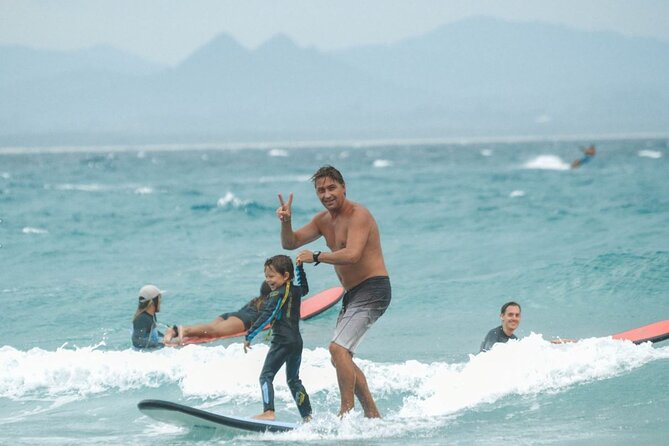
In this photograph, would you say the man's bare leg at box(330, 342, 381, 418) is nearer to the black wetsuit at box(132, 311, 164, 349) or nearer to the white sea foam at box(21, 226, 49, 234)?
the black wetsuit at box(132, 311, 164, 349)

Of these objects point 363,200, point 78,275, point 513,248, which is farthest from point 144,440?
point 363,200

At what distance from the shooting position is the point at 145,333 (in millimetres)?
10180

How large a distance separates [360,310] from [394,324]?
19.3 ft

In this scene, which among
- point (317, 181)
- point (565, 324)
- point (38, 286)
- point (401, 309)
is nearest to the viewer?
point (317, 181)

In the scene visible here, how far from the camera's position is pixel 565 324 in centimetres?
1260

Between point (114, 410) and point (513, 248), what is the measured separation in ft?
41.5

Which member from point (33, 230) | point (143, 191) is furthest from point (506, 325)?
point (143, 191)

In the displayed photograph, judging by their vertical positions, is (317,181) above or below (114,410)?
above

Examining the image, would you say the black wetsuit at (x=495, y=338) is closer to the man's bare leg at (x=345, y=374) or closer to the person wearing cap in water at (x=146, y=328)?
the man's bare leg at (x=345, y=374)

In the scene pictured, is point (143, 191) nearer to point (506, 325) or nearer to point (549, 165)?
point (549, 165)

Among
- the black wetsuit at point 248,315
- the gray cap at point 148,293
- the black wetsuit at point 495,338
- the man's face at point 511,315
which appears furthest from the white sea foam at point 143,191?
the man's face at point 511,315

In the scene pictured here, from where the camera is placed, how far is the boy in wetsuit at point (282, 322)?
6832 millimetres

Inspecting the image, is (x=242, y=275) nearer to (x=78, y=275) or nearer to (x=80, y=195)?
(x=78, y=275)

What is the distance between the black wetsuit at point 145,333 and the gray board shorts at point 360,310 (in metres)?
3.81
